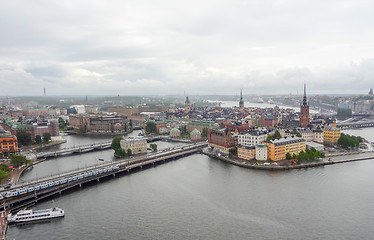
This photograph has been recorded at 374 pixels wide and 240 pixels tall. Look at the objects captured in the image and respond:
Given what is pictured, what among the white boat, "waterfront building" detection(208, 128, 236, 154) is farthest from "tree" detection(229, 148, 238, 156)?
the white boat

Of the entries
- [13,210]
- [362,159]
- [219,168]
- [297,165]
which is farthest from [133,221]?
[362,159]

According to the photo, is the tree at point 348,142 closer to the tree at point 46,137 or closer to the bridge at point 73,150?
the bridge at point 73,150

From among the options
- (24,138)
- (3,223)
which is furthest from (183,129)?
(3,223)

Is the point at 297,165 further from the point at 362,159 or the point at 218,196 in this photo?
the point at 218,196

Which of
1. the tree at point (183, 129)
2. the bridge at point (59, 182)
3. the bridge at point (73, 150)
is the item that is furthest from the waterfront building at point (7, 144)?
the tree at point (183, 129)

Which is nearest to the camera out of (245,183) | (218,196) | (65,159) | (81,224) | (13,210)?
(81,224)

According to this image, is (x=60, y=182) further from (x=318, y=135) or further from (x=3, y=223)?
(x=318, y=135)
